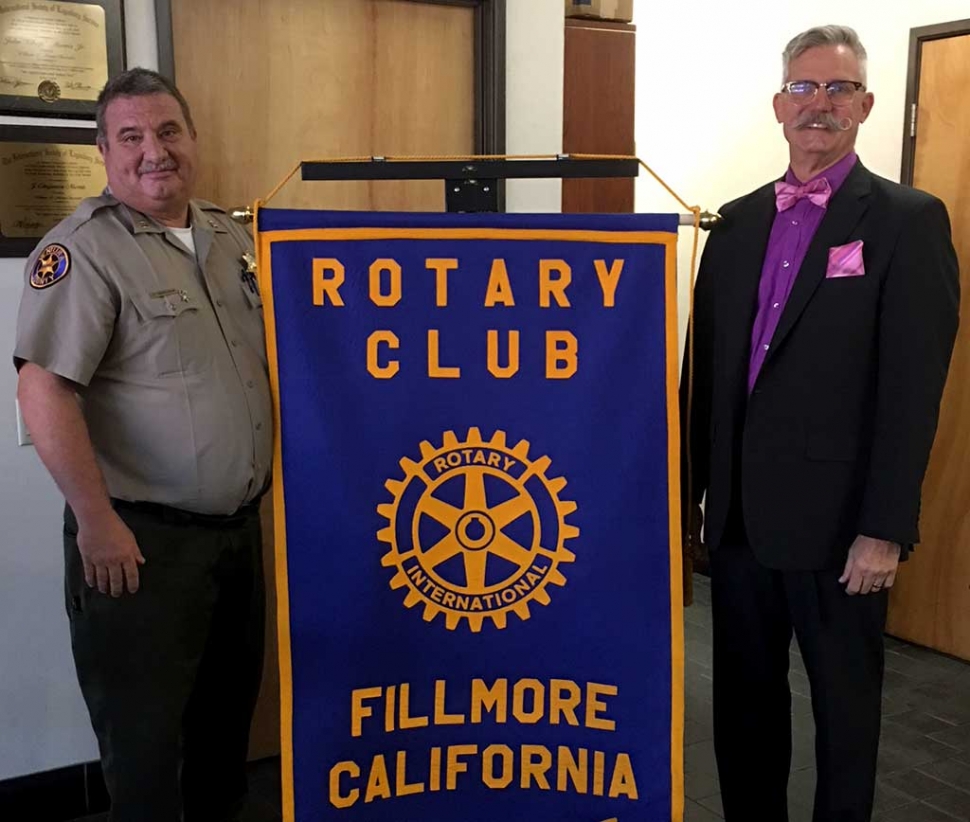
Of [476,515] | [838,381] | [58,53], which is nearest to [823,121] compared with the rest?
[838,381]

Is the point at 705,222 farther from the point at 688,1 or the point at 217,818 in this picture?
the point at 688,1

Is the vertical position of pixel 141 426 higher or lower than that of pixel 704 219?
lower

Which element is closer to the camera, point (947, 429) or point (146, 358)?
point (146, 358)

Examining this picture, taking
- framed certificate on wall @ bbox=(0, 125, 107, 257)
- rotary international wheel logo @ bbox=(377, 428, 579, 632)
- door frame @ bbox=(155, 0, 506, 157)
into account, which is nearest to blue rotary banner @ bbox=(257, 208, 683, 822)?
rotary international wheel logo @ bbox=(377, 428, 579, 632)

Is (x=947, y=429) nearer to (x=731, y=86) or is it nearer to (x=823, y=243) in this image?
(x=731, y=86)

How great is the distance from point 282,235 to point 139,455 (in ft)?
1.50

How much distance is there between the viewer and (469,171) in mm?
1749

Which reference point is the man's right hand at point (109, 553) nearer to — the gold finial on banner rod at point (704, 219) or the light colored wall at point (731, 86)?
the gold finial on banner rod at point (704, 219)

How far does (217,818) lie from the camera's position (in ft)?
6.77

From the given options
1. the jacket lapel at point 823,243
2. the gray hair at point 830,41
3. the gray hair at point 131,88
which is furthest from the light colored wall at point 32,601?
the jacket lapel at point 823,243

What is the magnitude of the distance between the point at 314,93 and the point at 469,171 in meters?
0.91

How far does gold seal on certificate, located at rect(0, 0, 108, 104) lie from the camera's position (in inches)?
81.5

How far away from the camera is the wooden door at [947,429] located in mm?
3199

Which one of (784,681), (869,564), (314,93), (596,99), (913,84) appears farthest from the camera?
(913,84)
